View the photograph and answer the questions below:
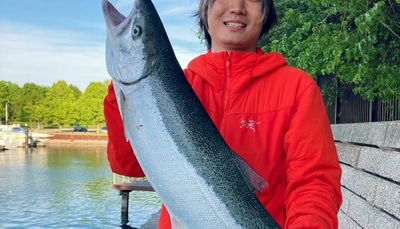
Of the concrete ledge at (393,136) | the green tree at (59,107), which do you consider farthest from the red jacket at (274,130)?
the green tree at (59,107)

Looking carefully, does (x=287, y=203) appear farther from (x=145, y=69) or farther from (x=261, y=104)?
(x=145, y=69)

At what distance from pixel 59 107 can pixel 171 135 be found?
300 feet

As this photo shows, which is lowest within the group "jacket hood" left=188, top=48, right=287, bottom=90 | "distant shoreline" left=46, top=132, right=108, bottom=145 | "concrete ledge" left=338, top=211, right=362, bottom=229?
"distant shoreline" left=46, top=132, right=108, bottom=145

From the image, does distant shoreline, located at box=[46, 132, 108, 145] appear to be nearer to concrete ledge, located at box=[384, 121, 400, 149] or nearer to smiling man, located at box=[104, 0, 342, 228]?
concrete ledge, located at box=[384, 121, 400, 149]

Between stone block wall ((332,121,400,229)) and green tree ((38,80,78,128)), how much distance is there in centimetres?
8332

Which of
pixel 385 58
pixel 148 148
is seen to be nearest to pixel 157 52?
pixel 148 148

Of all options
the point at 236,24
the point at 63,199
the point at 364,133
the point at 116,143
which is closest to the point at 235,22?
the point at 236,24

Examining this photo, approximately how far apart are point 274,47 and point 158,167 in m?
8.86

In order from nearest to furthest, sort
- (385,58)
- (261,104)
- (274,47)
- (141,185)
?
(261,104) < (385,58) < (274,47) < (141,185)

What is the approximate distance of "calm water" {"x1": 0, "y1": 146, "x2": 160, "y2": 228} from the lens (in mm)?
22344

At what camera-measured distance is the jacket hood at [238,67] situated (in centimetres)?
264

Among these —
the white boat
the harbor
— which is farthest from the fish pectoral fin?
the white boat

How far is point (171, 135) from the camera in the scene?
7.37ft

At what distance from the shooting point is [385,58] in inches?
347
